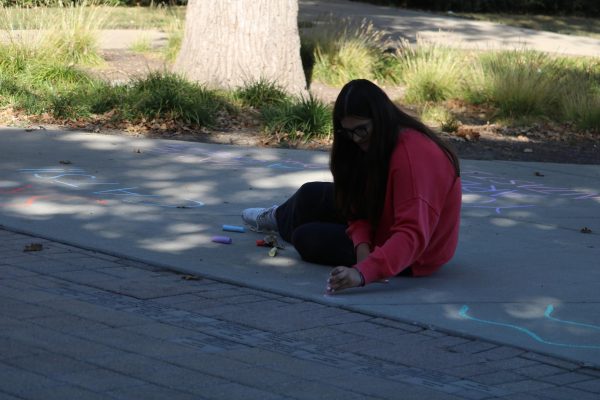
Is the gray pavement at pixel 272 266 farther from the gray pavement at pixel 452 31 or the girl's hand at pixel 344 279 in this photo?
the gray pavement at pixel 452 31

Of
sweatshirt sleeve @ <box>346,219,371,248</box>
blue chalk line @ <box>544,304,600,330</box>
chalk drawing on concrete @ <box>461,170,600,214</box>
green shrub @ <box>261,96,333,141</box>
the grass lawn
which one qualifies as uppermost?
the grass lawn

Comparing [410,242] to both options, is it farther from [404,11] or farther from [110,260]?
[404,11]

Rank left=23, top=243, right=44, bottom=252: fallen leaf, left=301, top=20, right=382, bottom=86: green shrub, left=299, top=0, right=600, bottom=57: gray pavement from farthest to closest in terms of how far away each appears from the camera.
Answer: left=299, top=0, right=600, bottom=57: gray pavement, left=301, top=20, right=382, bottom=86: green shrub, left=23, top=243, right=44, bottom=252: fallen leaf

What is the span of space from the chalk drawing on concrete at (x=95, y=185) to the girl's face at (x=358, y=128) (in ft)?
7.48

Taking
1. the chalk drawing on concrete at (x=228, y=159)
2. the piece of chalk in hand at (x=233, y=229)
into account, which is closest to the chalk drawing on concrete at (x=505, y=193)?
the chalk drawing on concrete at (x=228, y=159)

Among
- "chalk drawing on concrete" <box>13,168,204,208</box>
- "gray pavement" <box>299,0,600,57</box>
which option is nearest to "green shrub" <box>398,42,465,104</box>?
"gray pavement" <box>299,0,600,57</box>

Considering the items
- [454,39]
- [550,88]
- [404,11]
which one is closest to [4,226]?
[550,88]

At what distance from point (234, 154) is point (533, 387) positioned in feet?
17.6

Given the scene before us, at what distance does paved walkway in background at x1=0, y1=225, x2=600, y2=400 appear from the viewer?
3.93 m

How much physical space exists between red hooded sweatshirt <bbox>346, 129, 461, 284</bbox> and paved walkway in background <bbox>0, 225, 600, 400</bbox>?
1.25 ft

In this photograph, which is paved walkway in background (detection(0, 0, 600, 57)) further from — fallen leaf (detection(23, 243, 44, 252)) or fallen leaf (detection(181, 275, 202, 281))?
fallen leaf (detection(181, 275, 202, 281))

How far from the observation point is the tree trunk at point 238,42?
38.4 ft

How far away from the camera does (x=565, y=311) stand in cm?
509

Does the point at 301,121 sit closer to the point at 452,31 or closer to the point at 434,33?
the point at 434,33
